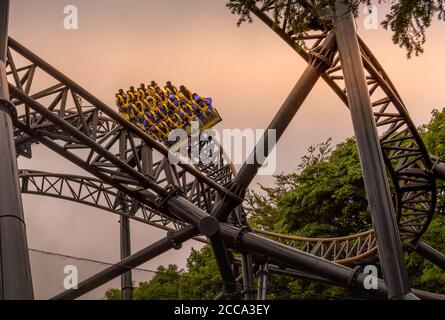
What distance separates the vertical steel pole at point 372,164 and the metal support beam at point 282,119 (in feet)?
1.73

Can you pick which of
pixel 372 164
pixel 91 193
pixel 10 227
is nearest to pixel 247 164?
pixel 372 164

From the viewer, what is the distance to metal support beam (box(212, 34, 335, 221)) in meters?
13.8

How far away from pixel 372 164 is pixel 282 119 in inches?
77.7

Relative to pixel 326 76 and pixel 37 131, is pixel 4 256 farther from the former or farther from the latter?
pixel 326 76

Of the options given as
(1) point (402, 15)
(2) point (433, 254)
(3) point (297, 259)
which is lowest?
(3) point (297, 259)

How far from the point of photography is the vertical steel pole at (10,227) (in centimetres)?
727

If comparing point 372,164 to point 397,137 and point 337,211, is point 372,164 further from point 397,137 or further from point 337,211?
point 337,211

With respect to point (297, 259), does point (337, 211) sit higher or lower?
higher

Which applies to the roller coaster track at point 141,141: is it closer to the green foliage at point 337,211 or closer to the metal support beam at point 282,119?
the metal support beam at point 282,119

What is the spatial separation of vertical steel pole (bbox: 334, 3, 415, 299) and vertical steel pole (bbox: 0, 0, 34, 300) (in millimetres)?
5419

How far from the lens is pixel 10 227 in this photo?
7.80 metres

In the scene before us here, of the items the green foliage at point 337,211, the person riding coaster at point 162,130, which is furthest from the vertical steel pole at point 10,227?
the person riding coaster at point 162,130
